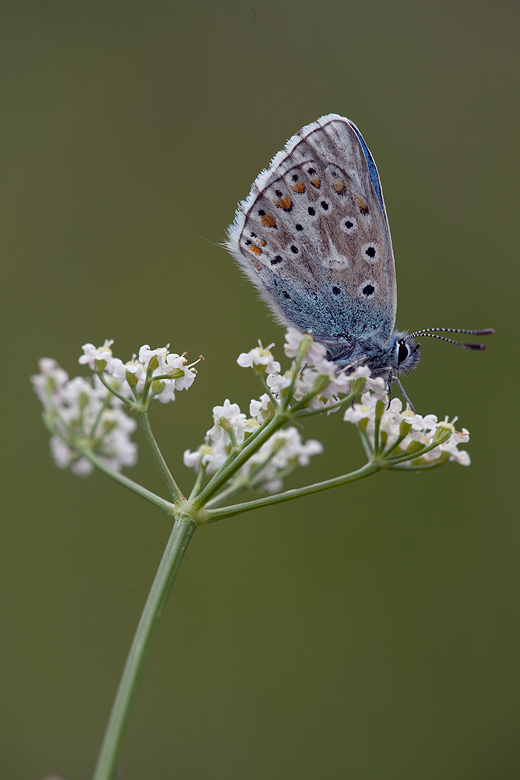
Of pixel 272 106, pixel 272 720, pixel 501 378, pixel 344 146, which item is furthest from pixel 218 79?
pixel 272 720

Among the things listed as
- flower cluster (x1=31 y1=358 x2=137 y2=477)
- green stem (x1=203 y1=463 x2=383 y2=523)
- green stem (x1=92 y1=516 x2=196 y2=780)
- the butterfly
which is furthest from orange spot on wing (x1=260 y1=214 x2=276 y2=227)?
green stem (x1=92 y1=516 x2=196 y2=780)

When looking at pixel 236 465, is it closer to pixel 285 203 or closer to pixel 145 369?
pixel 145 369

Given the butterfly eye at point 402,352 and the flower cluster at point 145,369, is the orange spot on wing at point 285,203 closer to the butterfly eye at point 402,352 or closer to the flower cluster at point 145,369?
the butterfly eye at point 402,352

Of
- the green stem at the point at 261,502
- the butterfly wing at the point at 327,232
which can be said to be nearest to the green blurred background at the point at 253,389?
the butterfly wing at the point at 327,232

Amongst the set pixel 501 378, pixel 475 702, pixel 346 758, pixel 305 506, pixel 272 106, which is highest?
pixel 272 106

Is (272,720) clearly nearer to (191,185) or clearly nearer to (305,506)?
(305,506)

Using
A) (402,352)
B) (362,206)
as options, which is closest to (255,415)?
(402,352)
